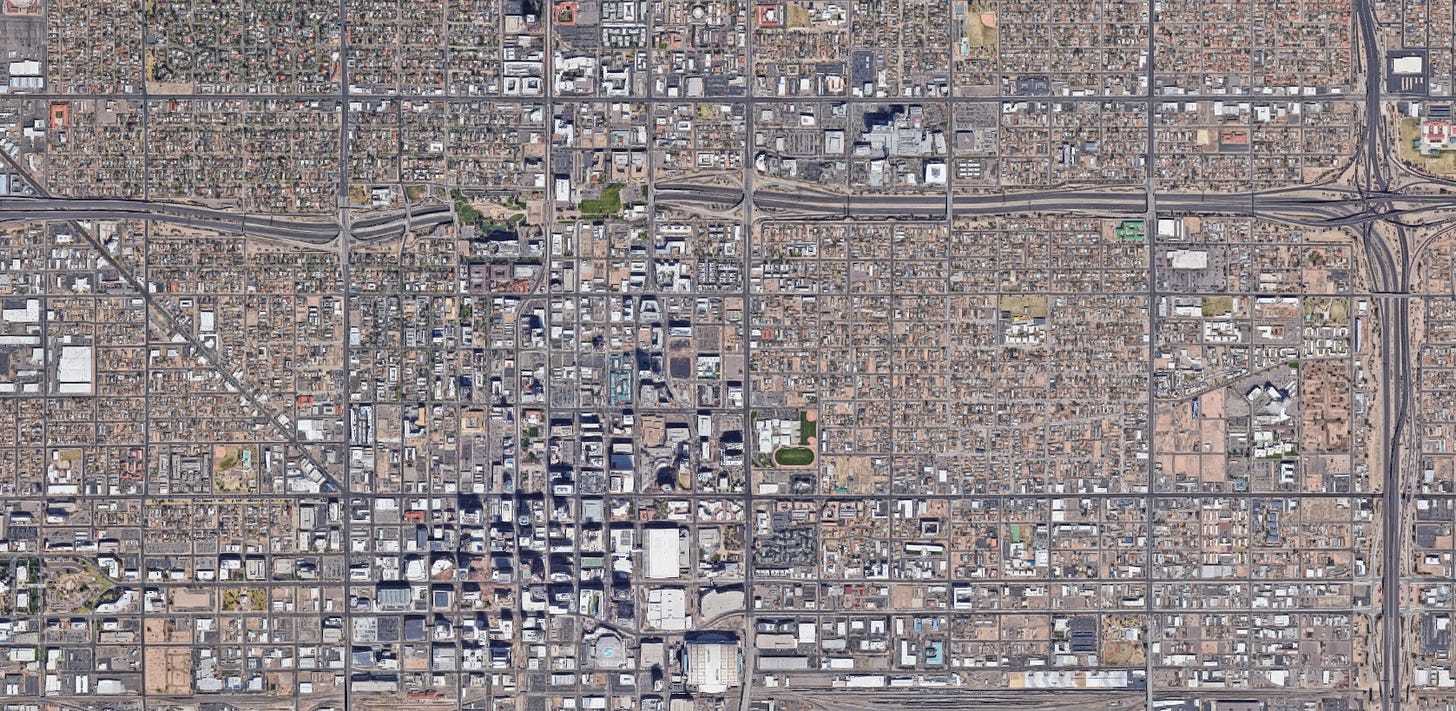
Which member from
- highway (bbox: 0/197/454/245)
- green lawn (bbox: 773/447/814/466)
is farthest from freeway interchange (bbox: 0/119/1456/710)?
green lawn (bbox: 773/447/814/466)

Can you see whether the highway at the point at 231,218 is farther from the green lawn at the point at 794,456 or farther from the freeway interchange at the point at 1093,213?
the green lawn at the point at 794,456

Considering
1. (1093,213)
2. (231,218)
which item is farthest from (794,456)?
(231,218)

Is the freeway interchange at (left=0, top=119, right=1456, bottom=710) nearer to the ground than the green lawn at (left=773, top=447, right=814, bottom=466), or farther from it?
farther from it

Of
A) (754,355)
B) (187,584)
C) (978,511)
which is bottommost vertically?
(187,584)

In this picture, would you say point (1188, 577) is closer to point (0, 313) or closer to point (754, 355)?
point (754, 355)

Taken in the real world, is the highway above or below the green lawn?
above

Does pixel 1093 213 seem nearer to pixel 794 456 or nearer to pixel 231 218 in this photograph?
pixel 794 456

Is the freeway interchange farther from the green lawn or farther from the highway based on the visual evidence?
the green lawn

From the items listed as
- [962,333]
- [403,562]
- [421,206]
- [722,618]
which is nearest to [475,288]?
[421,206]

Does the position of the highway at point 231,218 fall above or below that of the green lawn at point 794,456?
above

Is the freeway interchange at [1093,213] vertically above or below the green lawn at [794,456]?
above

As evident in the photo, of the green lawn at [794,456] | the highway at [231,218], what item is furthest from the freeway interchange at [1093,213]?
the green lawn at [794,456]
